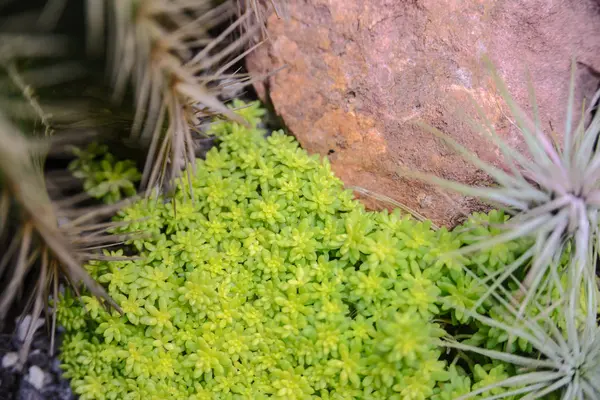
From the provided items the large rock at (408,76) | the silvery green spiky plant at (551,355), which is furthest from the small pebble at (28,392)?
the silvery green spiky plant at (551,355)

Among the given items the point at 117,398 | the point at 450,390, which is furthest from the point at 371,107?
the point at 117,398

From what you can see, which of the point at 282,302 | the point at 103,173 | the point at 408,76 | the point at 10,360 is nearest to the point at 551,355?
the point at 282,302

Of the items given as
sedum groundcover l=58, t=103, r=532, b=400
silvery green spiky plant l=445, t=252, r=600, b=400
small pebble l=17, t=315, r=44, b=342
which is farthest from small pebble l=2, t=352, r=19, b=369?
silvery green spiky plant l=445, t=252, r=600, b=400

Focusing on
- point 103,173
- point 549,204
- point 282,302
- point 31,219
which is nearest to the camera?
point 31,219

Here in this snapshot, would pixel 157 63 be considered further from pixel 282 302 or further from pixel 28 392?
pixel 28 392

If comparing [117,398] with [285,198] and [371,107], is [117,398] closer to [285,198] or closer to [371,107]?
[285,198]

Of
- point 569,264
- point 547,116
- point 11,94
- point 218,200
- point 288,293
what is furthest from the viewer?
point 547,116
